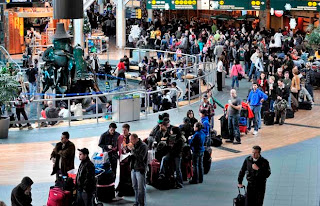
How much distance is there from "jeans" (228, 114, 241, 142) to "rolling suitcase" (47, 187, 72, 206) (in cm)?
691

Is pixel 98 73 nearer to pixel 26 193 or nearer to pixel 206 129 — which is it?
pixel 206 129

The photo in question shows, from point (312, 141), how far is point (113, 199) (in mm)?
6938

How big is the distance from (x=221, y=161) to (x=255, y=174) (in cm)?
474

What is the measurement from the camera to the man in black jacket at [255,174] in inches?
517

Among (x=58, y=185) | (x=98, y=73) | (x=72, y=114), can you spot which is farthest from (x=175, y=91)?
(x=58, y=185)

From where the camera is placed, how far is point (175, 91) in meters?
24.0

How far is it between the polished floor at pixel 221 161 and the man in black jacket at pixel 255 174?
1324 mm

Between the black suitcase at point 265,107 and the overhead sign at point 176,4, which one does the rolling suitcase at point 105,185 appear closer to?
the black suitcase at point 265,107

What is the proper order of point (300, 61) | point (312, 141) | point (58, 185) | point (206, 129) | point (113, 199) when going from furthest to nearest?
1. point (300, 61)
2. point (312, 141)
3. point (206, 129)
4. point (113, 199)
5. point (58, 185)

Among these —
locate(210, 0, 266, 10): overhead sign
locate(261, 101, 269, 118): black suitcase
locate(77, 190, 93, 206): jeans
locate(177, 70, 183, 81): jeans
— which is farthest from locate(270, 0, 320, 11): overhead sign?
locate(77, 190, 93, 206): jeans

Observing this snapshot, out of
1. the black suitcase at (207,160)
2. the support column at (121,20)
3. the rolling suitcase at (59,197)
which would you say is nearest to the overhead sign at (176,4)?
the support column at (121,20)

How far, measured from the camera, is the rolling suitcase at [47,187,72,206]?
1327 cm

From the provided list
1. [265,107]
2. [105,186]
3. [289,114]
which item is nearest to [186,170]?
[105,186]

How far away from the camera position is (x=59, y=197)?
43.5 ft
